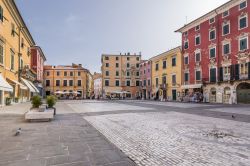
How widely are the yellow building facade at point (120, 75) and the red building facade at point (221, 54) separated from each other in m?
27.5

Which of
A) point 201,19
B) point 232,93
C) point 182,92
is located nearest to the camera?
point 232,93

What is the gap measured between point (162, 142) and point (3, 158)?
155 inches

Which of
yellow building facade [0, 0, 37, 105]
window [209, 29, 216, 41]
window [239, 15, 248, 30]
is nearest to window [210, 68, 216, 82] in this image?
window [209, 29, 216, 41]

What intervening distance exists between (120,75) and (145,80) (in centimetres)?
1104

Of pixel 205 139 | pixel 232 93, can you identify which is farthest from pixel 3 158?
pixel 232 93

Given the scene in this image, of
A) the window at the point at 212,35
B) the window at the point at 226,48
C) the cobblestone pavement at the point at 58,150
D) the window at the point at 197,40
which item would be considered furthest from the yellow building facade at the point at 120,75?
the cobblestone pavement at the point at 58,150

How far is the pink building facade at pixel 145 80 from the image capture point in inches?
A: 2044

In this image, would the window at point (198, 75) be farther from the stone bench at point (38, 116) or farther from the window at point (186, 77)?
the stone bench at point (38, 116)

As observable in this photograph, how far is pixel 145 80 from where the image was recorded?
54344mm

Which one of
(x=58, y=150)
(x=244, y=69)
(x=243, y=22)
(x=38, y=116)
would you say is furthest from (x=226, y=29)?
(x=58, y=150)

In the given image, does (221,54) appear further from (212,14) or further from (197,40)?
(212,14)

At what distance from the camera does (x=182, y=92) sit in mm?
37406

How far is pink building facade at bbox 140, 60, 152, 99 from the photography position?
51.9 meters

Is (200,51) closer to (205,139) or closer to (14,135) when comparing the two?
(205,139)
